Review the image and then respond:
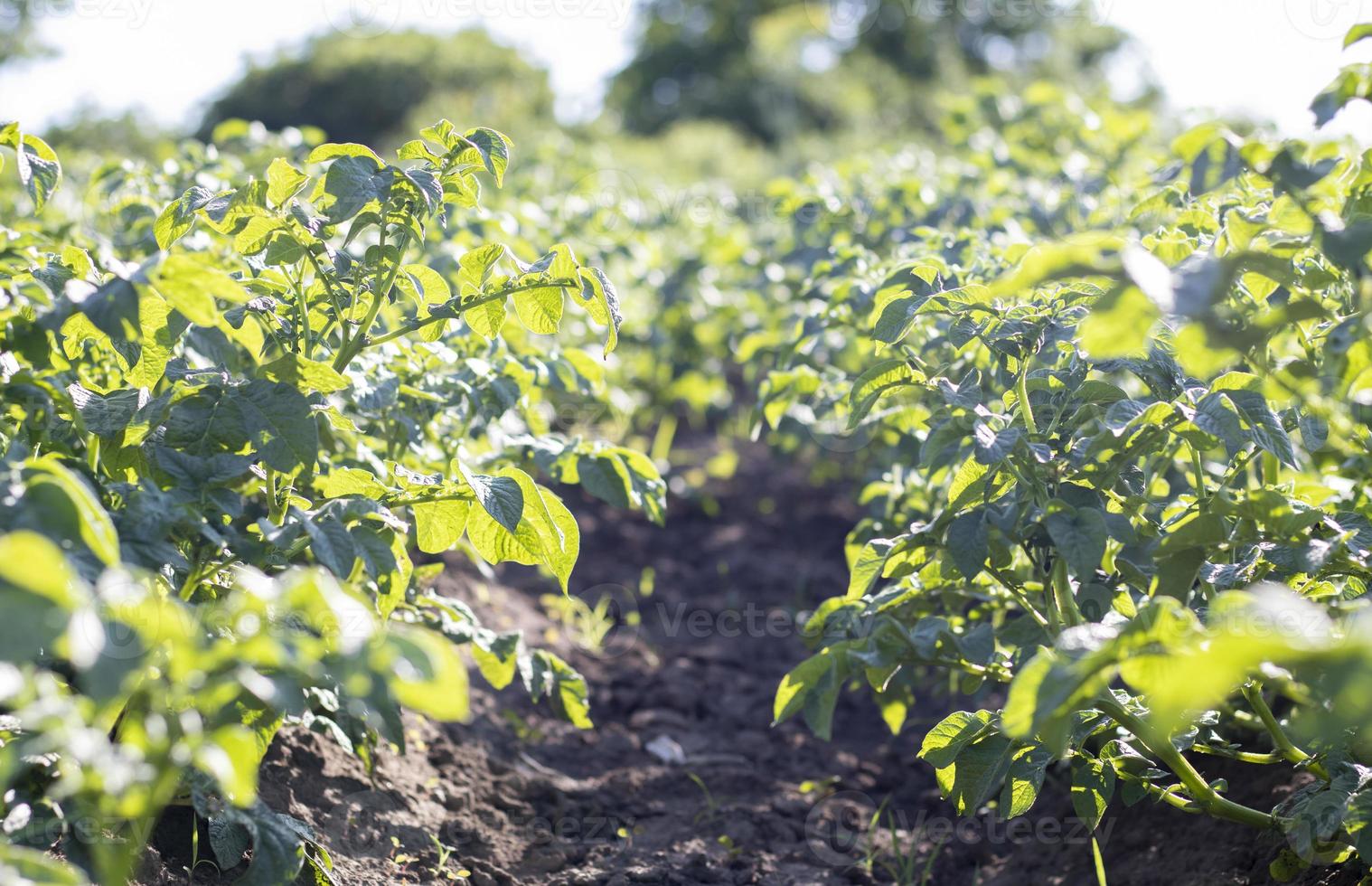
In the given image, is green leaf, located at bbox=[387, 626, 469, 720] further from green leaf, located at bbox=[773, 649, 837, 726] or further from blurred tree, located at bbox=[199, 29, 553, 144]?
blurred tree, located at bbox=[199, 29, 553, 144]

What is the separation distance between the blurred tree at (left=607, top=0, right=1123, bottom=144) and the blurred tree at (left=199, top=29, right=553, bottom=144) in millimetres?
4200

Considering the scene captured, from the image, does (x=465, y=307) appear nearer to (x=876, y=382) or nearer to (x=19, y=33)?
(x=876, y=382)

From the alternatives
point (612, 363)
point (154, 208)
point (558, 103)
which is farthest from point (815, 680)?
point (558, 103)

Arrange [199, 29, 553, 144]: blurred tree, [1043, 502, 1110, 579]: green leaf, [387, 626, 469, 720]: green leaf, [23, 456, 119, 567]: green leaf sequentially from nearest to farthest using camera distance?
[387, 626, 469, 720]: green leaf → [23, 456, 119, 567]: green leaf → [1043, 502, 1110, 579]: green leaf → [199, 29, 553, 144]: blurred tree

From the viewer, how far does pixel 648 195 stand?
6516mm

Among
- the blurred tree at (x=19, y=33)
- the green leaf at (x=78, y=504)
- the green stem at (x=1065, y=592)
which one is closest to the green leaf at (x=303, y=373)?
the green leaf at (x=78, y=504)

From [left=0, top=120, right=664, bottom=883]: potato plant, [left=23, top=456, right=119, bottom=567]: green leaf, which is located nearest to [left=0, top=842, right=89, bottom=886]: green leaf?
[left=0, top=120, right=664, bottom=883]: potato plant

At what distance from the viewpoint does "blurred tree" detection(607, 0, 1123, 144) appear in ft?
63.7

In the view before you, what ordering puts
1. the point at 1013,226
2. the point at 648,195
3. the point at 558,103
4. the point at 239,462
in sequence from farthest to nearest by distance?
the point at 558,103, the point at 648,195, the point at 1013,226, the point at 239,462

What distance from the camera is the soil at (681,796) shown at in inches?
86.6

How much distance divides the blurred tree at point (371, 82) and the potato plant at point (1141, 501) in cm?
1631

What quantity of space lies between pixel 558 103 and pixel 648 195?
10.4 m

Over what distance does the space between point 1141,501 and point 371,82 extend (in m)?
18.6

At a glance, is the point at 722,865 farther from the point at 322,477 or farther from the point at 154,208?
the point at 154,208
